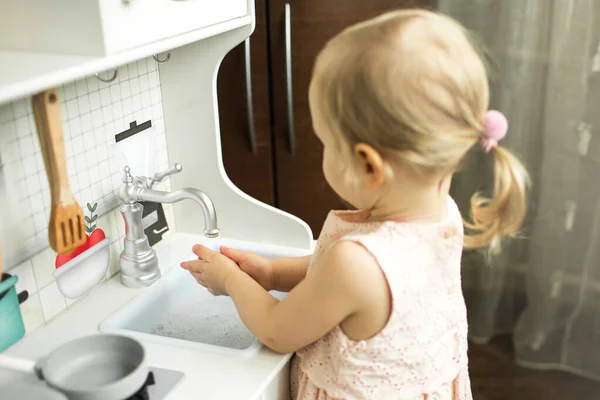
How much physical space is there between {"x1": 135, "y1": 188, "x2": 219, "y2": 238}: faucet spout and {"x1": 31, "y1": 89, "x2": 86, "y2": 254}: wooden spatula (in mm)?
145

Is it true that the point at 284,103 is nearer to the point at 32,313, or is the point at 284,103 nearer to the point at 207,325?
the point at 207,325

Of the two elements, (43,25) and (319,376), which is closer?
(43,25)

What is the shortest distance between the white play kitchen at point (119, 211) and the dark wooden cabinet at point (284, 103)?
1.48ft

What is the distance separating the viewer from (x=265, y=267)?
113cm

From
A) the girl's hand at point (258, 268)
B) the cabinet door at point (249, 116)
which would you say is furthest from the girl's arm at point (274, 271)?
the cabinet door at point (249, 116)

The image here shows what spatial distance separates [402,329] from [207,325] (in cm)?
44

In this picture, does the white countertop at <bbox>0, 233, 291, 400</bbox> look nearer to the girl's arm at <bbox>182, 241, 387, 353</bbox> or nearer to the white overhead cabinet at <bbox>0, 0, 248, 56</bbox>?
the girl's arm at <bbox>182, 241, 387, 353</bbox>

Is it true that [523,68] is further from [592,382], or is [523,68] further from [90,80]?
[90,80]

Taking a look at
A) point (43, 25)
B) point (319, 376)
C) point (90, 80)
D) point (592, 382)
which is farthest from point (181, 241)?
point (592, 382)

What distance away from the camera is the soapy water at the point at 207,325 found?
1177mm

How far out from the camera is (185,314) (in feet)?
4.04

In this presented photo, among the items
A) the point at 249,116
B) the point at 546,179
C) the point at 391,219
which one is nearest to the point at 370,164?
the point at 391,219

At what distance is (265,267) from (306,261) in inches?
2.8

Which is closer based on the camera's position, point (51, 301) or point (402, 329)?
point (402, 329)
